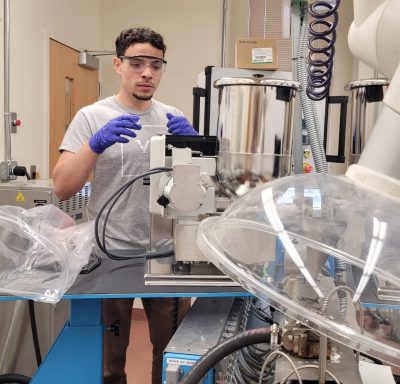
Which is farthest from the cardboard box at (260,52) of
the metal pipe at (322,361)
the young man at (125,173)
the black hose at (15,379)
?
the metal pipe at (322,361)

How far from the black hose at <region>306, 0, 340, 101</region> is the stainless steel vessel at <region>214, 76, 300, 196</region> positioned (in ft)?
0.35

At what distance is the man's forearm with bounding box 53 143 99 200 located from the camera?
1.58m

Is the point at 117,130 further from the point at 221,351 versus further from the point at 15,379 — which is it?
the point at 15,379

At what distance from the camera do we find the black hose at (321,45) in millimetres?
1032

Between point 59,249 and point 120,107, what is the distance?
Answer: 774 mm

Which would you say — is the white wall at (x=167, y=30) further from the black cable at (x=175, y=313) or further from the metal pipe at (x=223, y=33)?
the black cable at (x=175, y=313)

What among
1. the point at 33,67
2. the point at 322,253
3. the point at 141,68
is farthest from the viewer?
the point at 33,67

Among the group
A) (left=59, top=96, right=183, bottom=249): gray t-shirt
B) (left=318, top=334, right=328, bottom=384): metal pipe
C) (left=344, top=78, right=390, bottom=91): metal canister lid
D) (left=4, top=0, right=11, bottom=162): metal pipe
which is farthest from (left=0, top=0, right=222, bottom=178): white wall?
(left=318, top=334, right=328, bottom=384): metal pipe

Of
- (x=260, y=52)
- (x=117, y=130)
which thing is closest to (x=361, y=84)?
(x=117, y=130)

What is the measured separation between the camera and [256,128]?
1.06 metres

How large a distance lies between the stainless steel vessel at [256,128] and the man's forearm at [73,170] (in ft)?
2.14

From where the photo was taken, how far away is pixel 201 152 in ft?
4.11

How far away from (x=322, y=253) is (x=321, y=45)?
2.96 feet

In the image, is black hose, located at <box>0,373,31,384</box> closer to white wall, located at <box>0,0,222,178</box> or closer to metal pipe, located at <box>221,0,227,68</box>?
white wall, located at <box>0,0,222,178</box>
